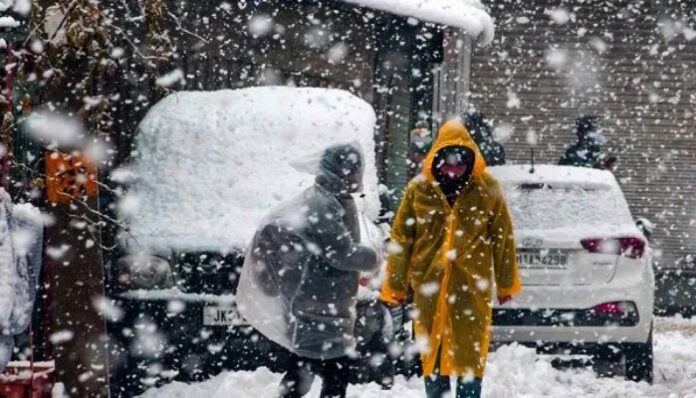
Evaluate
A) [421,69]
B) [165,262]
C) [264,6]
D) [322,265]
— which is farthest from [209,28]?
[322,265]

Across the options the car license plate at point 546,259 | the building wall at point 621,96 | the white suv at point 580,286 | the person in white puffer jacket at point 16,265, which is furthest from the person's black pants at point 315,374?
the building wall at point 621,96

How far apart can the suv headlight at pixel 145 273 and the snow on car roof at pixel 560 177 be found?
110 inches

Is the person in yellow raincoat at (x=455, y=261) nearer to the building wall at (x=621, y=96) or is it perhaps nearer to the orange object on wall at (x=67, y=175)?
the orange object on wall at (x=67, y=175)

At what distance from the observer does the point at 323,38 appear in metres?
13.3

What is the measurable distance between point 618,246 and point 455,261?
2.67 meters

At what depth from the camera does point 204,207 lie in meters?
7.27

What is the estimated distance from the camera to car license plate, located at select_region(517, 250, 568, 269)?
26.3ft

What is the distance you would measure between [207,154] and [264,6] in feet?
16.9

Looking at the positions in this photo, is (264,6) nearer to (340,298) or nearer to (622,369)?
(622,369)

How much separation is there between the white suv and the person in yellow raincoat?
2124 mm

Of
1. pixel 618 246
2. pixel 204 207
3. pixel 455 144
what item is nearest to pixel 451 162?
pixel 455 144

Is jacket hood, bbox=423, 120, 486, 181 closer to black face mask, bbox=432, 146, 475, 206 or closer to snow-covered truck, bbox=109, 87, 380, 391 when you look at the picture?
black face mask, bbox=432, 146, 475, 206

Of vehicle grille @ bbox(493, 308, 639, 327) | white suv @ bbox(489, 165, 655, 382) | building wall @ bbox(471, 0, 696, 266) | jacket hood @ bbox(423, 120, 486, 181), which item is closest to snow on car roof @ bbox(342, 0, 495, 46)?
building wall @ bbox(471, 0, 696, 266)

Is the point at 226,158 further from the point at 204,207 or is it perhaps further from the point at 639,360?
the point at 639,360
